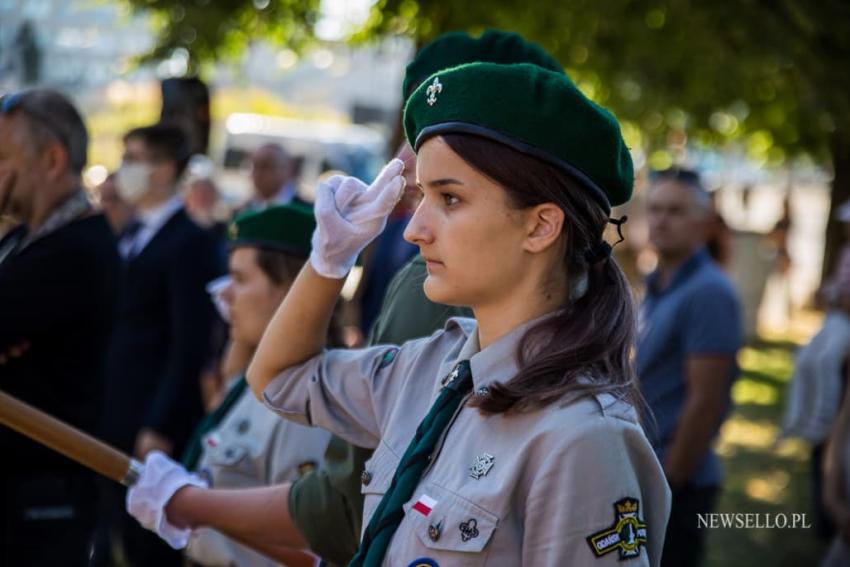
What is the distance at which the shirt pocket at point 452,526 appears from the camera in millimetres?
1898

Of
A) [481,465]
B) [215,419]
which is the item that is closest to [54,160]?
[215,419]

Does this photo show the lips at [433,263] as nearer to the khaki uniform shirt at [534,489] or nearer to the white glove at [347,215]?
the khaki uniform shirt at [534,489]

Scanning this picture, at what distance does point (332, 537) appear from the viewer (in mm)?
2623

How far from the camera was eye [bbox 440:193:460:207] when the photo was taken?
2055 mm

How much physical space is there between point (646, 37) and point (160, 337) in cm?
448

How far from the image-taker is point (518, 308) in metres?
2.09

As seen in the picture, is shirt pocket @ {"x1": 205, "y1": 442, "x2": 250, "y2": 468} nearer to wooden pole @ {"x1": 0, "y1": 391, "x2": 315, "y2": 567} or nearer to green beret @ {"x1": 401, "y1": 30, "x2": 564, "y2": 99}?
wooden pole @ {"x1": 0, "y1": 391, "x2": 315, "y2": 567}

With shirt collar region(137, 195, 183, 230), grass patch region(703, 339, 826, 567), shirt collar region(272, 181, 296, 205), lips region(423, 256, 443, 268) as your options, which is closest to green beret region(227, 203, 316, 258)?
lips region(423, 256, 443, 268)

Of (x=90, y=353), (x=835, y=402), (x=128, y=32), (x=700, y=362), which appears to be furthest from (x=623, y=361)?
(x=128, y=32)

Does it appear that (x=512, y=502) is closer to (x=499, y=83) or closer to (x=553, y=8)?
(x=499, y=83)

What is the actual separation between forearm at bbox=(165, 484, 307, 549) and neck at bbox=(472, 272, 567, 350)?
2.79ft

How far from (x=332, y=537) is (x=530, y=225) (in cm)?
95

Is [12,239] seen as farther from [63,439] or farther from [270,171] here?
[270,171]

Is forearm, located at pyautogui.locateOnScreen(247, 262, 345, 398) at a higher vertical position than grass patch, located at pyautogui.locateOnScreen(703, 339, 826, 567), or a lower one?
higher
